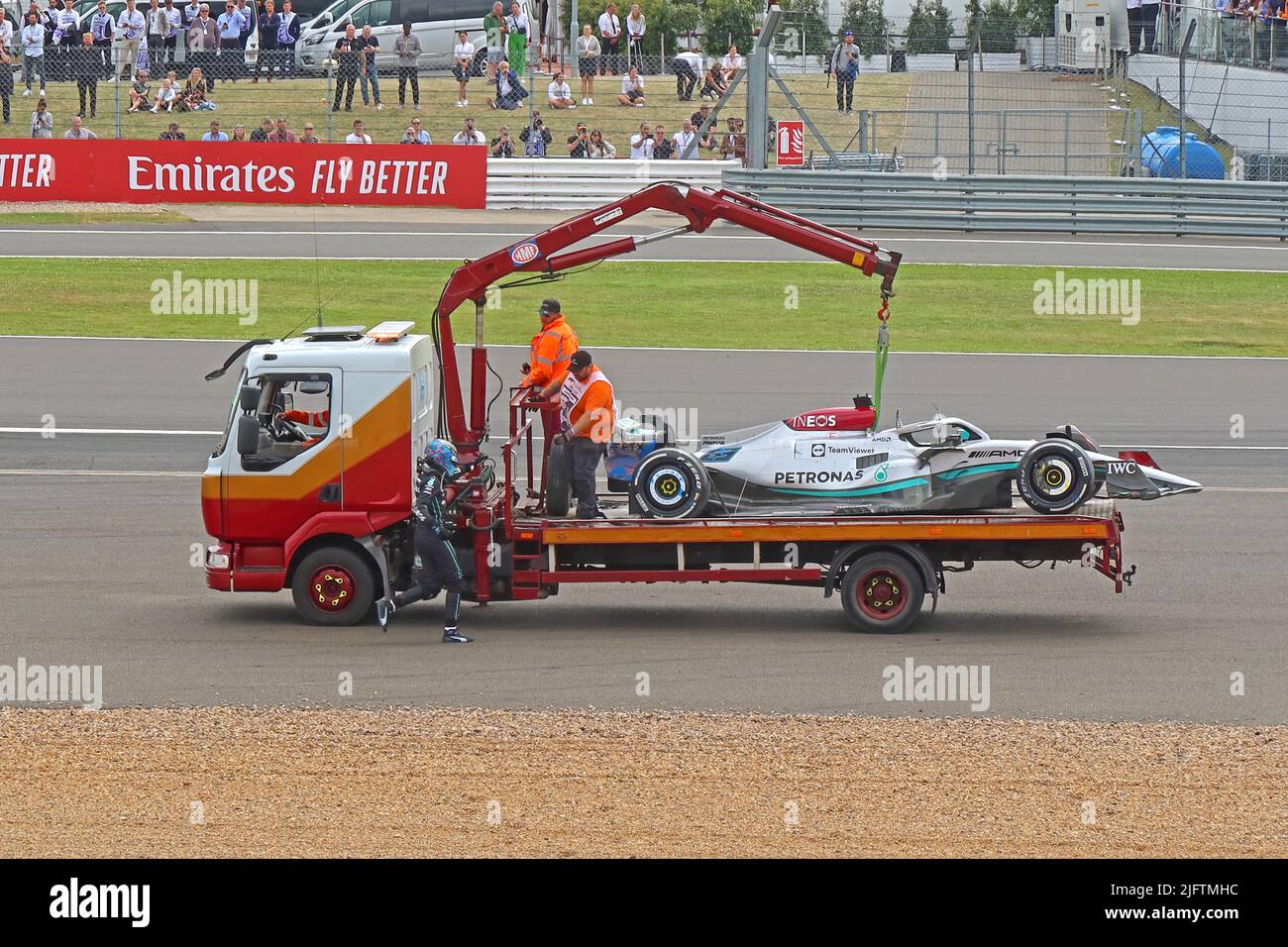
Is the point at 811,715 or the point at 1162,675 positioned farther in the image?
the point at 1162,675

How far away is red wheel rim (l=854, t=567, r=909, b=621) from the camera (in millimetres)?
12211

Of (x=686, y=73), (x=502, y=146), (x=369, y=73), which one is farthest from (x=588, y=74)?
(x=369, y=73)

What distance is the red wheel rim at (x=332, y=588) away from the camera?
12.4 metres

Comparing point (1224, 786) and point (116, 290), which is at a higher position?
point (116, 290)

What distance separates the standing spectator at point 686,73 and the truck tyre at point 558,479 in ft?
75.9

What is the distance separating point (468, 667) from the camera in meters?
11.4

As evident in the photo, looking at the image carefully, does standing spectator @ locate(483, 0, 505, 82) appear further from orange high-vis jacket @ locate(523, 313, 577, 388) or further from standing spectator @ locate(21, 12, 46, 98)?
orange high-vis jacket @ locate(523, 313, 577, 388)

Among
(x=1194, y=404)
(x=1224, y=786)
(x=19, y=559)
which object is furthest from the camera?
(x=1194, y=404)

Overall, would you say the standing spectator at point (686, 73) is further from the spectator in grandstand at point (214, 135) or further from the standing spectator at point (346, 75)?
the spectator in grandstand at point (214, 135)

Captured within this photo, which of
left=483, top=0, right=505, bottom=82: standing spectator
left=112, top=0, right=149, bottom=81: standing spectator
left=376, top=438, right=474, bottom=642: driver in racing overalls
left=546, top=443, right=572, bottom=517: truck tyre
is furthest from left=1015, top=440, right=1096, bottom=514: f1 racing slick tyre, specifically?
left=112, top=0, right=149, bottom=81: standing spectator

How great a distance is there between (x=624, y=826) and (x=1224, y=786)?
3.29 metres

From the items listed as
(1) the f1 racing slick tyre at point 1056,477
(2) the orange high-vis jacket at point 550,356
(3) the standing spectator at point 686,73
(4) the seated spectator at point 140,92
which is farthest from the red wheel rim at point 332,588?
(3) the standing spectator at point 686,73
